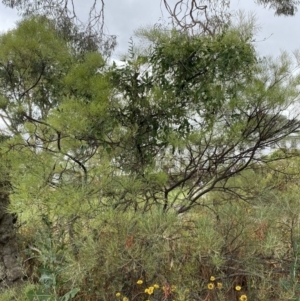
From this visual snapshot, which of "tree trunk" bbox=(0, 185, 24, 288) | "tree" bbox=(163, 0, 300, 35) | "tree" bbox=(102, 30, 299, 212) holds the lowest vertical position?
"tree trunk" bbox=(0, 185, 24, 288)

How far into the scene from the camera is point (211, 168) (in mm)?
3156

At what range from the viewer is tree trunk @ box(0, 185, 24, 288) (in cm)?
286

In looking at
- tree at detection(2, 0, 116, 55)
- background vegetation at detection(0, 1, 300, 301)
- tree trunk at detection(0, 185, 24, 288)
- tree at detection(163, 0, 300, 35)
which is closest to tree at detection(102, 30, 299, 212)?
background vegetation at detection(0, 1, 300, 301)

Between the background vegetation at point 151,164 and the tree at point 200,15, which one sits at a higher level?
the tree at point 200,15

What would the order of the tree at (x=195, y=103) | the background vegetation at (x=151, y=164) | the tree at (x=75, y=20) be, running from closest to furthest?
the background vegetation at (x=151, y=164) → the tree at (x=195, y=103) → the tree at (x=75, y=20)

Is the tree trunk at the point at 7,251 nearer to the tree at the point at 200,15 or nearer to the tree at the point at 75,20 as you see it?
the tree at the point at 75,20

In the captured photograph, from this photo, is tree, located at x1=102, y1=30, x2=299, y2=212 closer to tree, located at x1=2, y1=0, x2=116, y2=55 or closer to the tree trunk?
tree, located at x1=2, y1=0, x2=116, y2=55

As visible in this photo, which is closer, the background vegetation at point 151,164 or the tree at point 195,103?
the background vegetation at point 151,164

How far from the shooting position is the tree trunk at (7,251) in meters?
2.86

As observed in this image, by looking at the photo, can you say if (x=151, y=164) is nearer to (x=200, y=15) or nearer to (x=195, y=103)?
(x=195, y=103)

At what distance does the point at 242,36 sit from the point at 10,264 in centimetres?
241

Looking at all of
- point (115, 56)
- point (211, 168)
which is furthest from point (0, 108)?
point (211, 168)

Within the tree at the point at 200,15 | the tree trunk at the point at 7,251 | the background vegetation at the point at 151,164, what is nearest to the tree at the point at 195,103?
the background vegetation at the point at 151,164

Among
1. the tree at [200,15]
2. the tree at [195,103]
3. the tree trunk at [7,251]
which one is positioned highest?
the tree at [200,15]
